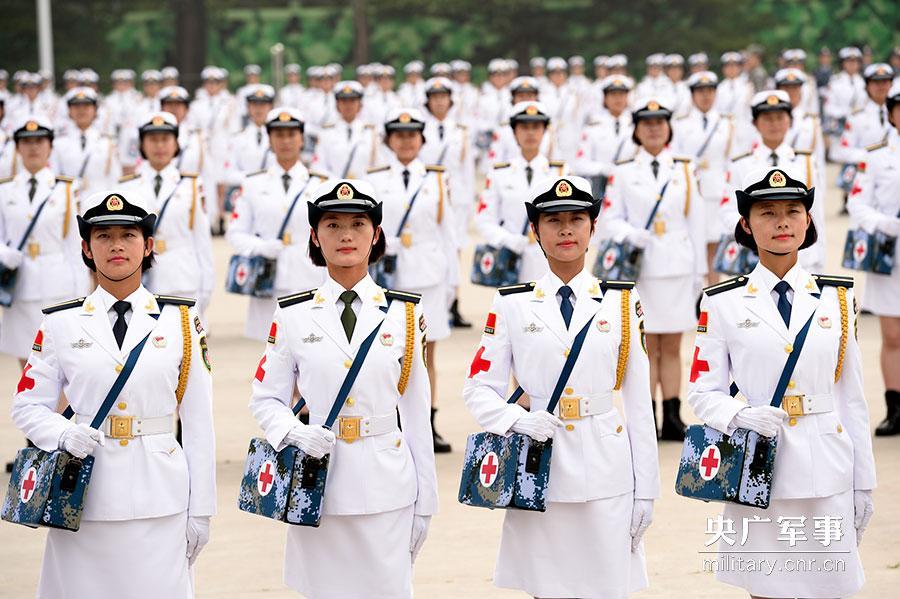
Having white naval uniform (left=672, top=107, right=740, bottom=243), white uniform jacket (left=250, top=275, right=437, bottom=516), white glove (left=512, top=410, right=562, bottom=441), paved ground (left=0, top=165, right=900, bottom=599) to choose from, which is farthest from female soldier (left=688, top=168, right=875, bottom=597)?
white naval uniform (left=672, top=107, right=740, bottom=243)

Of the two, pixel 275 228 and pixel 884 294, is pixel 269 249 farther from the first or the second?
pixel 884 294

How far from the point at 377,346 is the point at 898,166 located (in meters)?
5.31

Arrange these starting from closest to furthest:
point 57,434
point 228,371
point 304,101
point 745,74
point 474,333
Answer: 1. point 57,434
2. point 228,371
3. point 474,333
4. point 304,101
5. point 745,74

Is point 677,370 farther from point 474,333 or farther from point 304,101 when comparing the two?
point 304,101

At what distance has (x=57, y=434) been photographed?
5.38 m

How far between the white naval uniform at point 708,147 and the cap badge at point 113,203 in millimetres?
10107

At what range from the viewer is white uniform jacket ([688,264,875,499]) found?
220 inches

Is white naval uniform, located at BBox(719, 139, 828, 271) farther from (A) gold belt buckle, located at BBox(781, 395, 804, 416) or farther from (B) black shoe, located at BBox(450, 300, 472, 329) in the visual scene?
(A) gold belt buckle, located at BBox(781, 395, 804, 416)

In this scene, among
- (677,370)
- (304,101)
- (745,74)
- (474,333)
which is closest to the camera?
(677,370)

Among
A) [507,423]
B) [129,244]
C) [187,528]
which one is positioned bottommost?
[187,528]

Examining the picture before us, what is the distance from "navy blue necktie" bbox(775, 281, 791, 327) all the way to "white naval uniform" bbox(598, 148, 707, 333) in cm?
425

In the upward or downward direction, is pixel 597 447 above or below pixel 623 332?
below

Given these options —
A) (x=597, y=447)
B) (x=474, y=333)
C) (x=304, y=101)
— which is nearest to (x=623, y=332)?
(x=597, y=447)

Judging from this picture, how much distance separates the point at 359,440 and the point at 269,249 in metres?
4.90
